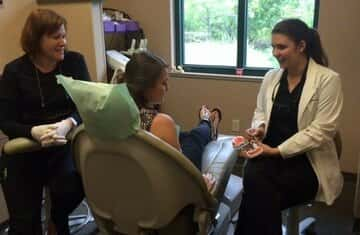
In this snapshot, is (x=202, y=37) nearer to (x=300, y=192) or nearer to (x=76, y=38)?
(x=76, y=38)

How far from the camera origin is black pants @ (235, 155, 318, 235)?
1600 mm

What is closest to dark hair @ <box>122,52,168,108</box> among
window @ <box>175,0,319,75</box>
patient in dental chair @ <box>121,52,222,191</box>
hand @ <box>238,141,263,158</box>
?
patient in dental chair @ <box>121,52,222,191</box>

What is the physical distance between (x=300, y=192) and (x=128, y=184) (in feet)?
2.59

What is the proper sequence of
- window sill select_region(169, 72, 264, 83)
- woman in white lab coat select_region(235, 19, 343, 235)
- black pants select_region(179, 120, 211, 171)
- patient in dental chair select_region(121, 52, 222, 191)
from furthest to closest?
window sill select_region(169, 72, 264, 83) < woman in white lab coat select_region(235, 19, 343, 235) < black pants select_region(179, 120, 211, 171) < patient in dental chair select_region(121, 52, 222, 191)

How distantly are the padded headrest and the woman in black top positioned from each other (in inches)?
20.3

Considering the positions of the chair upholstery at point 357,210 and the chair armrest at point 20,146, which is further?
the chair upholstery at point 357,210

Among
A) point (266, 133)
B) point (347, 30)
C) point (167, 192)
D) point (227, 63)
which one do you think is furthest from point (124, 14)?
point (167, 192)

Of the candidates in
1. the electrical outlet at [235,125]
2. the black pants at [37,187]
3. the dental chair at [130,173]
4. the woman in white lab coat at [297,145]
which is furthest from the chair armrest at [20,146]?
the electrical outlet at [235,125]

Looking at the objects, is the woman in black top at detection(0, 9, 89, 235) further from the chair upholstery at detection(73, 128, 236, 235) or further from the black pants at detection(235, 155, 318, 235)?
the black pants at detection(235, 155, 318, 235)

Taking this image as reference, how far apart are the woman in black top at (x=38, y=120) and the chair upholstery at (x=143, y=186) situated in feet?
1.27

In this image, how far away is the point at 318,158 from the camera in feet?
5.46

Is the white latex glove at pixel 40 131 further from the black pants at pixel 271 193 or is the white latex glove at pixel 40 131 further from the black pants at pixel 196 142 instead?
the black pants at pixel 271 193

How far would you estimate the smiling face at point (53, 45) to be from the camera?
1771 millimetres

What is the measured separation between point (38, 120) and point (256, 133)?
3.31 ft
